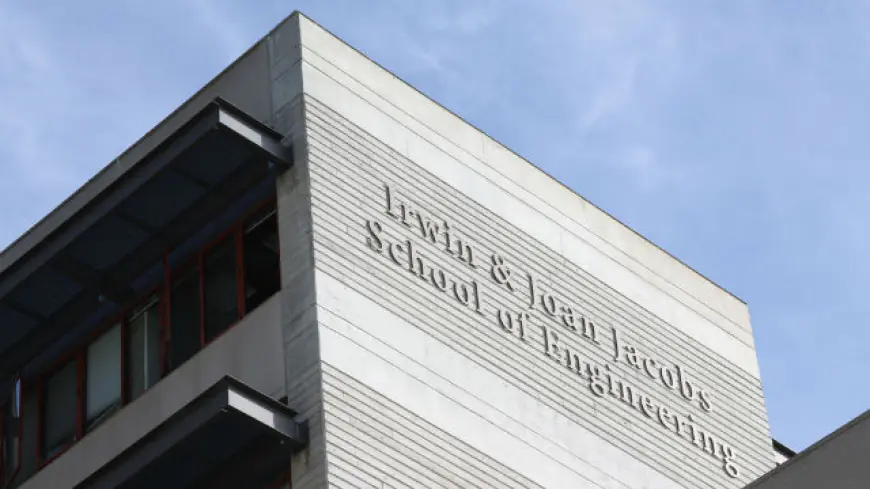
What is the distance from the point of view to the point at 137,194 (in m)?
41.6

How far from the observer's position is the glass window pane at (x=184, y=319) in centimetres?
4138

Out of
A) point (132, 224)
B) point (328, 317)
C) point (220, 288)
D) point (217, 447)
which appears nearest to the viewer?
point (217, 447)

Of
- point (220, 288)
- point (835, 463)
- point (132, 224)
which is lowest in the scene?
point (835, 463)

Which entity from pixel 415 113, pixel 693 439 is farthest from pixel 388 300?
pixel 693 439

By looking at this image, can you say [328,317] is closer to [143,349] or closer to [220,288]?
[220,288]

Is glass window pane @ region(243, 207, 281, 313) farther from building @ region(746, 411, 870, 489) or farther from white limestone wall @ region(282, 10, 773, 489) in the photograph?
building @ region(746, 411, 870, 489)

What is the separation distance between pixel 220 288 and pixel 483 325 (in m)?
5.03

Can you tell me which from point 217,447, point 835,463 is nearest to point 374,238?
point 217,447

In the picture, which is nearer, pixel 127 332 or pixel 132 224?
pixel 132 224

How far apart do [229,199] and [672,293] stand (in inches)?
452

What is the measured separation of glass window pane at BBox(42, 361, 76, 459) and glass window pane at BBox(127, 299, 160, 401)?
189 centimetres

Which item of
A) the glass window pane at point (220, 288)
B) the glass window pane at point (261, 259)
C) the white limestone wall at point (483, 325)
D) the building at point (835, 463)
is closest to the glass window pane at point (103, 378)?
the glass window pane at point (220, 288)

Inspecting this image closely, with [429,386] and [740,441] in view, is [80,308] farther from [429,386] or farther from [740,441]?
[740,441]

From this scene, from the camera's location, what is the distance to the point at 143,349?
4247cm
